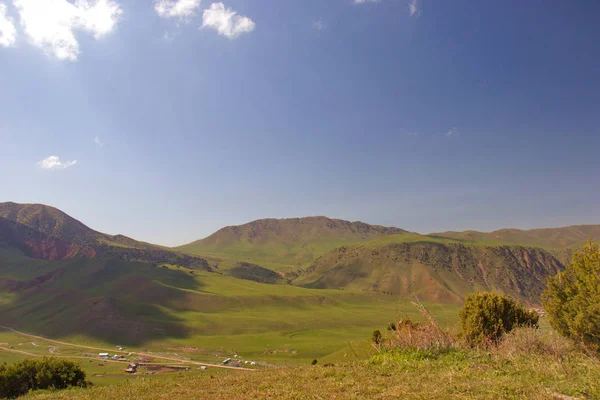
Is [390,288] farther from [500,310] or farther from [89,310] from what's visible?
[500,310]

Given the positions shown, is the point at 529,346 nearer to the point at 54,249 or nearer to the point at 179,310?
the point at 179,310

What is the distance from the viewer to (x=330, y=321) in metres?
102

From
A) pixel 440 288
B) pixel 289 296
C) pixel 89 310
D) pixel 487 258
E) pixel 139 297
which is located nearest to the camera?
pixel 89 310

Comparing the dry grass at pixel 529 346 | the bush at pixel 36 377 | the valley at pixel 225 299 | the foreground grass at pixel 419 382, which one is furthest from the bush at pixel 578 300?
the bush at pixel 36 377

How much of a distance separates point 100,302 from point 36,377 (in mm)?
90233

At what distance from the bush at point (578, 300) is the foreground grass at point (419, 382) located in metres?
6.53

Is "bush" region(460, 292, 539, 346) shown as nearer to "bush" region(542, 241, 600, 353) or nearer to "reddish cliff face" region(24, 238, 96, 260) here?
"bush" region(542, 241, 600, 353)

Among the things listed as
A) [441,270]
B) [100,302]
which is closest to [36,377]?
[100,302]

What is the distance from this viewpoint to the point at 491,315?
766 inches

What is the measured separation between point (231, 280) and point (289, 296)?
119 ft

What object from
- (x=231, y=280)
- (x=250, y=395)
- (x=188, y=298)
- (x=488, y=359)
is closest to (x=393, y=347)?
(x=488, y=359)

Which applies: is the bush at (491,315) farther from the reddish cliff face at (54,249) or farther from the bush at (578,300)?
the reddish cliff face at (54,249)

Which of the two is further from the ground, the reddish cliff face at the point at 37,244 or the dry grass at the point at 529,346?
the reddish cliff face at the point at 37,244

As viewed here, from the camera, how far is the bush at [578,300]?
15.4 metres
